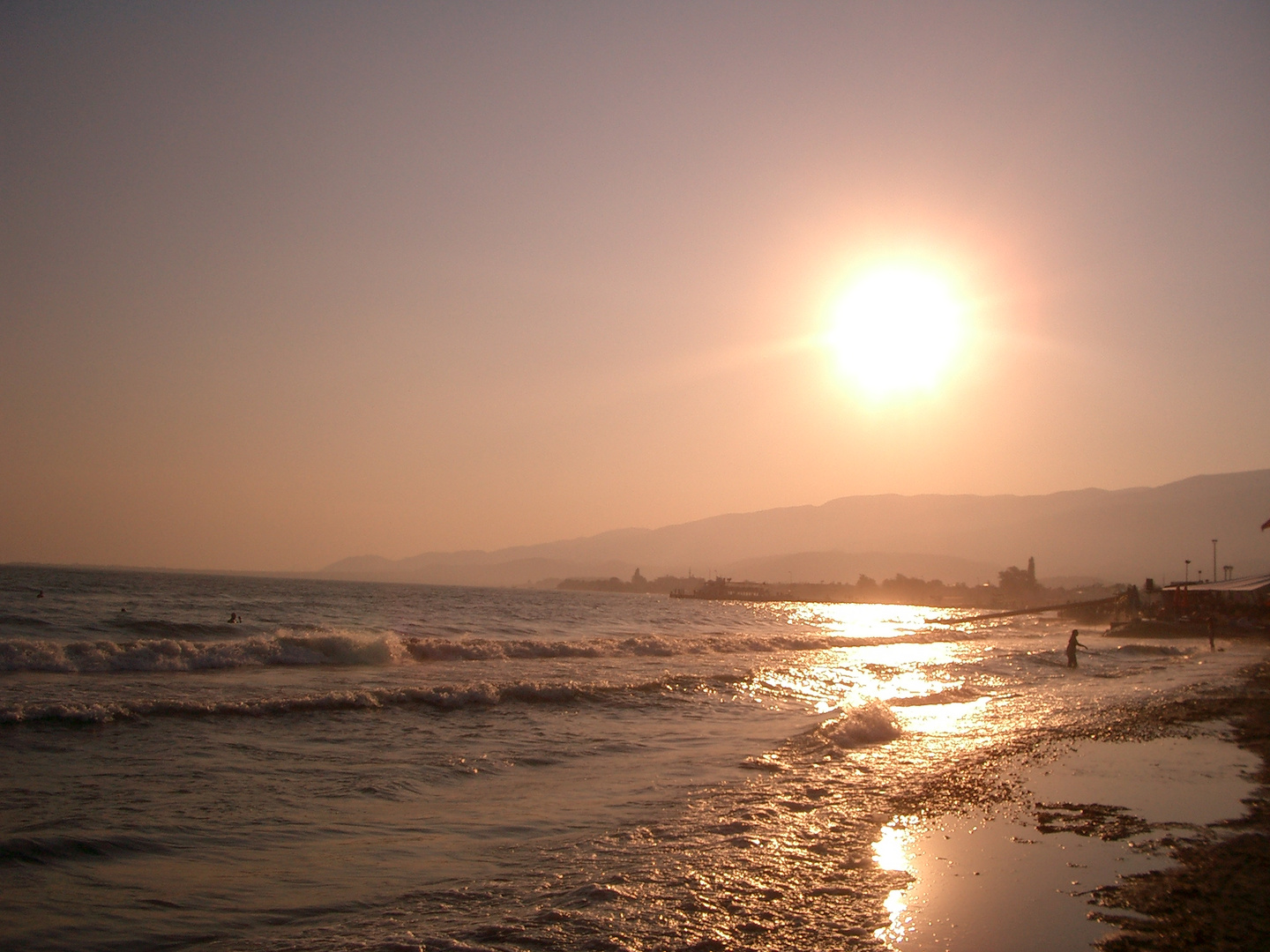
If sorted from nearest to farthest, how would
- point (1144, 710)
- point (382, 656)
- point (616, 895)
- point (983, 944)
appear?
point (983, 944) → point (616, 895) → point (1144, 710) → point (382, 656)

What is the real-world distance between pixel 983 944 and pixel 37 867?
8.35 metres

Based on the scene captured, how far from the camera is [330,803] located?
9930 millimetres

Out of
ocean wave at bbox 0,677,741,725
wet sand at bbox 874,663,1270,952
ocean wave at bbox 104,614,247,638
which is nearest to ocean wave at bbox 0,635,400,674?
ocean wave at bbox 104,614,247,638

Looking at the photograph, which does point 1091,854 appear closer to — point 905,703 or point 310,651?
point 905,703

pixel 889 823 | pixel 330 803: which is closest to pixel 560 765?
pixel 330 803

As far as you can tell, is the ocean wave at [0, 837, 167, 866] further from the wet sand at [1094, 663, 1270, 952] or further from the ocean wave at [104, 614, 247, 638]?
the ocean wave at [104, 614, 247, 638]

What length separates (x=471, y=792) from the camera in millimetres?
10672

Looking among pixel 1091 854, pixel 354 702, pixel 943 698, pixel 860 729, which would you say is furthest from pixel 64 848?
pixel 943 698

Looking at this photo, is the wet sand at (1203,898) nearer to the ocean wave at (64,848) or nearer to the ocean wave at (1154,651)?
the ocean wave at (64,848)

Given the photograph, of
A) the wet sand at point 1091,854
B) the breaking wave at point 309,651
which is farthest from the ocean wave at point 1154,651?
the wet sand at point 1091,854

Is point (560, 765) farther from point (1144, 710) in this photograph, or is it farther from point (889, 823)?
point (1144, 710)

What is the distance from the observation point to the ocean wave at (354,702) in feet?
46.7

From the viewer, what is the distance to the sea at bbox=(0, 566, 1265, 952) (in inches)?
253

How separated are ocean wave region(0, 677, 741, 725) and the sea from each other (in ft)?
0.26
